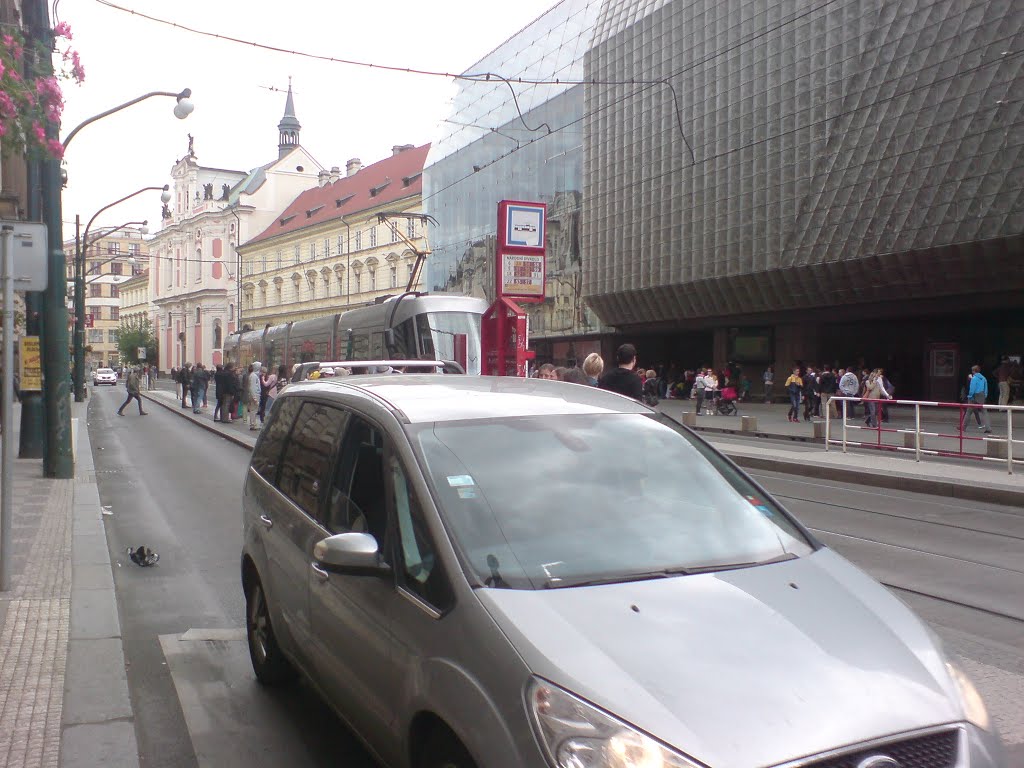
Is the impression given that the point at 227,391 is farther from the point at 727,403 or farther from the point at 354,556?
the point at 354,556

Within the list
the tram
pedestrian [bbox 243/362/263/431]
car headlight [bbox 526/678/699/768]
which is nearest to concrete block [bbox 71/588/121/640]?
car headlight [bbox 526/678/699/768]

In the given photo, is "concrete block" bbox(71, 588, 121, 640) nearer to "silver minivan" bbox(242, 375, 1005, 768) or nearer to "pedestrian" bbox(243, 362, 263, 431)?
"silver minivan" bbox(242, 375, 1005, 768)

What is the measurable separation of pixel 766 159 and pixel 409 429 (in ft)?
102

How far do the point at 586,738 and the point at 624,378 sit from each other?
23.2 ft

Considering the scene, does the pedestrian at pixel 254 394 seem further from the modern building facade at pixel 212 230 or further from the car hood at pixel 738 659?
the modern building facade at pixel 212 230

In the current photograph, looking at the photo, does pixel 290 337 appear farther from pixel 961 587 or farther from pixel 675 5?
pixel 961 587

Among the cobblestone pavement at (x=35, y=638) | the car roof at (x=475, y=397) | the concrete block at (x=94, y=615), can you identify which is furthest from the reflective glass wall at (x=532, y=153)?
the car roof at (x=475, y=397)

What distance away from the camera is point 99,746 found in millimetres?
4090

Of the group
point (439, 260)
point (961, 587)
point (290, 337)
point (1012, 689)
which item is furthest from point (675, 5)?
point (1012, 689)

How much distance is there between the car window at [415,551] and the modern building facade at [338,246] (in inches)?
2158

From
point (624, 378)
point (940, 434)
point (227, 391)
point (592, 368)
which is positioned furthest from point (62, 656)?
point (227, 391)

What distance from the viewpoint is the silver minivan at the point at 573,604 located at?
94.6 inches

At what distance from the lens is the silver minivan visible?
2402 mm

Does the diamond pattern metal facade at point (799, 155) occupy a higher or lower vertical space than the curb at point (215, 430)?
higher
